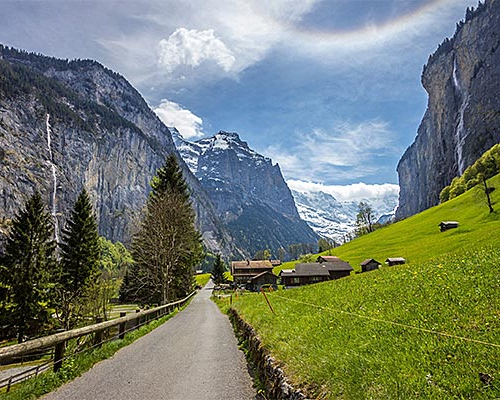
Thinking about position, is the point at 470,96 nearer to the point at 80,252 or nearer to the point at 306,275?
the point at 306,275

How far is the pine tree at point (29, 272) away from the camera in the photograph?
3350cm

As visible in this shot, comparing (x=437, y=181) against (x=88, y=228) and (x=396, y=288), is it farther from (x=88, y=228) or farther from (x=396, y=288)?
(x=396, y=288)

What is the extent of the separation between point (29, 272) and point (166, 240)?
16.3 m

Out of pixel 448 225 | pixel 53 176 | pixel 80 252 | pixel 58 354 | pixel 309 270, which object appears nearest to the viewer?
pixel 58 354

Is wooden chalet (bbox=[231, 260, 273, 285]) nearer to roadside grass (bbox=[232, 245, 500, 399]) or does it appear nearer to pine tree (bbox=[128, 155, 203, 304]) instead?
pine tree (bbox=[128, 155, 203, 304])

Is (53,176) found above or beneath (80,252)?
above

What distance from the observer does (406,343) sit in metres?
5.42

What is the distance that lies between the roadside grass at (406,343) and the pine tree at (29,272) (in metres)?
34.1

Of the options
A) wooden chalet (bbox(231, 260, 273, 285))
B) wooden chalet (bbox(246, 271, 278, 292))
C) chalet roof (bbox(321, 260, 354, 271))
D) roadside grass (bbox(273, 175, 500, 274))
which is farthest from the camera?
wooden chalet (bbox(231, 260, 273, 285))

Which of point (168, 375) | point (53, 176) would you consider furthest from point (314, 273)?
point (53, 176)

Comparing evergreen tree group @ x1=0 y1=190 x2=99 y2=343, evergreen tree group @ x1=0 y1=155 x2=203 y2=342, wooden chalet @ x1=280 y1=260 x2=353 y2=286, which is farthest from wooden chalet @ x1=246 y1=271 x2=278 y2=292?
evergreen tree group @ x1=0 y1=190 x2=99 y2=343

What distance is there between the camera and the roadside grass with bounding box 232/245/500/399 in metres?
4.00

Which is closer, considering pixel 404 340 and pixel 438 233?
pixel 404 340

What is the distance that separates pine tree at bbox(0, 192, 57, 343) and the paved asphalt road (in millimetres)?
28470
